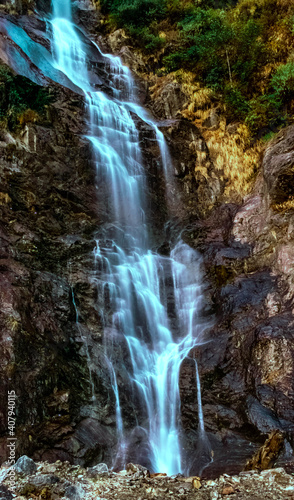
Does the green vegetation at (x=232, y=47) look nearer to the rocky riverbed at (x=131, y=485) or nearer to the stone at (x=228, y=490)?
the rocky riverbed at (x=131, y=485)

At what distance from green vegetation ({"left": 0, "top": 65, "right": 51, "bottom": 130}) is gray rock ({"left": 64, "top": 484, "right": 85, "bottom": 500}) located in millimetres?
9644

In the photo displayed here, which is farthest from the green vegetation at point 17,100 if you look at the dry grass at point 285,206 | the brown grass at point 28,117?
the dry grass at point 285,206

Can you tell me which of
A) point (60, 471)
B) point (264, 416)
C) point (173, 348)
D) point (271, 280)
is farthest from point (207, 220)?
point (60, 471)

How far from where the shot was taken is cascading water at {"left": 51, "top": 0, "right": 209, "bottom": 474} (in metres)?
8.01

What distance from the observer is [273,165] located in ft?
34.7

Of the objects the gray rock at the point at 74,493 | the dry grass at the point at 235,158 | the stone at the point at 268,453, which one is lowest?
the stone at the point at 268,453

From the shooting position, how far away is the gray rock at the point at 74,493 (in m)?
4.46

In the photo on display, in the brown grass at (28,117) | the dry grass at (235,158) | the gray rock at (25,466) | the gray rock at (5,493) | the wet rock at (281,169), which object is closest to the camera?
the gray rock at (5,493)

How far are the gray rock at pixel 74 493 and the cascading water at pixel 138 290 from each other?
268 cm

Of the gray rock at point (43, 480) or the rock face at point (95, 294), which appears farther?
the rock face at point (95, 294)

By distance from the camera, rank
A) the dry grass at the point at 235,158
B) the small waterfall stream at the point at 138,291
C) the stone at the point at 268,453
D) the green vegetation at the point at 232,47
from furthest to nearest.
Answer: the green vegetation at the point at 232,47, the dry grass at the point at 235,158, the small waterfall stream at the point at 138,291, the stone at the point at 268,453

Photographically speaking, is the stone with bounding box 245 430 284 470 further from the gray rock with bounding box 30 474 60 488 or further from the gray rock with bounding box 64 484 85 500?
the gray rock with bounding box 30 474 60 488

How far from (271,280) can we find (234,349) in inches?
82.1

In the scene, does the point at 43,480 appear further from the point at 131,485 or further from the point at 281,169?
the point at 281,169
